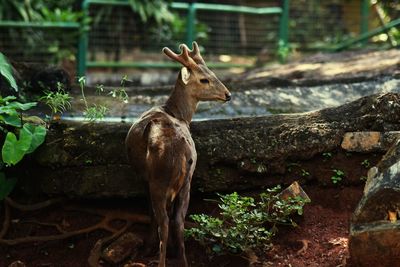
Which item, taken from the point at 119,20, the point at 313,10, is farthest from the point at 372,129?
the point at 313,10

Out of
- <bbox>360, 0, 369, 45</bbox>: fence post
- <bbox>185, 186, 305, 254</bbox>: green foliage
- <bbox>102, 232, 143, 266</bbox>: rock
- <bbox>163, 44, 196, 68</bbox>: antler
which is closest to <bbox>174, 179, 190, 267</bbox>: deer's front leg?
<bbox>185, 186, 305, 254</bbox>: green foliage

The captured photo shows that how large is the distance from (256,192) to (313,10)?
1016 cm

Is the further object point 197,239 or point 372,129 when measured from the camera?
point 372,129

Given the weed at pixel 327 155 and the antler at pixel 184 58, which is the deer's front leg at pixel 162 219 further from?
the weed at pixel 327 155

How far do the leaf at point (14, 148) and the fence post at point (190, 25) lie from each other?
7442 millimetres

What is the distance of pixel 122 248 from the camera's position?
5945mm

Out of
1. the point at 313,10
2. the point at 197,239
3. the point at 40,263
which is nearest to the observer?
the point at 197,239

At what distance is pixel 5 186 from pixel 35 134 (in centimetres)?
52

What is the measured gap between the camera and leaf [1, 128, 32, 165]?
5.79 metres

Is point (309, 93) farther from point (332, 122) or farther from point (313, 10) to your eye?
point (313, 10)

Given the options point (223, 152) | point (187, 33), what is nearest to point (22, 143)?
point (223, 152)

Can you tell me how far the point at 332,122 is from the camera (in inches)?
248

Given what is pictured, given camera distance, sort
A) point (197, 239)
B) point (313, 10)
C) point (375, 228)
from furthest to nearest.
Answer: point (313, 10), point (197, 239), point (375, 228)

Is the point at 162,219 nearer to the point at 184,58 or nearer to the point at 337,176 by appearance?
the point at 184,58
